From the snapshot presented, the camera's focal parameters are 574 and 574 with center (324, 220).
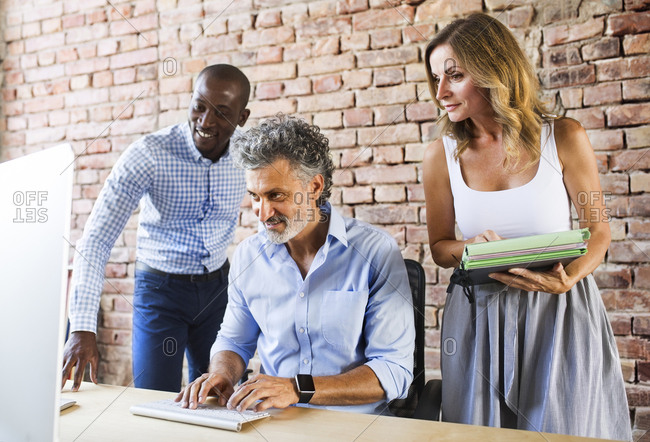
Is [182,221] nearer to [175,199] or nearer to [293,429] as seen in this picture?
[175,199]

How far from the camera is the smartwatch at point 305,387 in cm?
113

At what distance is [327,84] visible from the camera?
7.47 feet

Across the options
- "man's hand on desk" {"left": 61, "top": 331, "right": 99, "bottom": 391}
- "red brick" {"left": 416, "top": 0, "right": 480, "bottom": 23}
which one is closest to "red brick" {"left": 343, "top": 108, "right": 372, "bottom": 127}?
"red brick" {"left": 416, "top": 0, "right": 480, "bottom": 23}

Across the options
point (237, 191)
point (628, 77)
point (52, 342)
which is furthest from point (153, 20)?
point (52, 342)

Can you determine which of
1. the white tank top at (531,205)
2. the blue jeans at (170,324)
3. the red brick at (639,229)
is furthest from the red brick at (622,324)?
the blue jeans at (170,324)

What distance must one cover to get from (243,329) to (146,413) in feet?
1.47

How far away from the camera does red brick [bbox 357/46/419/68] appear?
2.14m

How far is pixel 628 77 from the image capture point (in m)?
1.85

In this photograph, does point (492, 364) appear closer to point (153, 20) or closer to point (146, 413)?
point (146, 413)

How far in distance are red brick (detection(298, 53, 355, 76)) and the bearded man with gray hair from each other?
0.77 m

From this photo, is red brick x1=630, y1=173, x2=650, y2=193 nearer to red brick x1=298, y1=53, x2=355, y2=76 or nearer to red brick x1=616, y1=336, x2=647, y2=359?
red brick x1=616, y1=336, x2=647, y2=359

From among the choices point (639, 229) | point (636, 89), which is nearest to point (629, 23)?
point (636, 89)

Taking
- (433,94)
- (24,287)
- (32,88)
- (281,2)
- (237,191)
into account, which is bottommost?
(24,287)

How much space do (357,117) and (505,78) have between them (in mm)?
889
